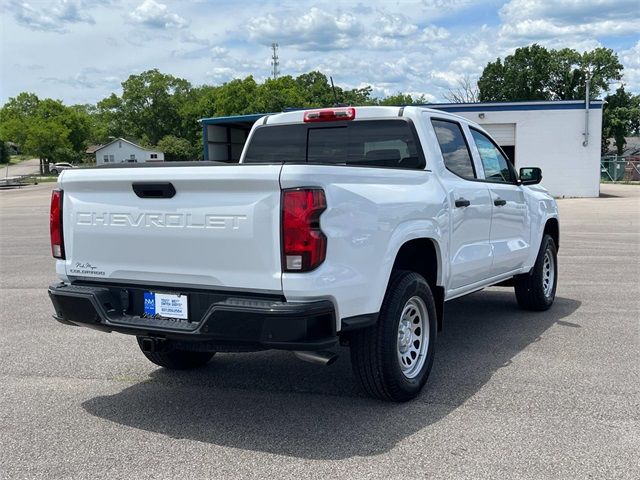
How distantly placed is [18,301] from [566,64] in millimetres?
80733

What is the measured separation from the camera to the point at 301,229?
375cm

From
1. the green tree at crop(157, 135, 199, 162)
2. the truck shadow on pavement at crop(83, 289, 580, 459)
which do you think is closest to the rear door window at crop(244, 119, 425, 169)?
the truck shadow on pavement at crop(83, 289, 580, 459)

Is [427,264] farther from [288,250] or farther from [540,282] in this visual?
[540,282]

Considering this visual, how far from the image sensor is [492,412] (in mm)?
4449

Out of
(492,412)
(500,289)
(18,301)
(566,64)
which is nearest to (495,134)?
(500,289)

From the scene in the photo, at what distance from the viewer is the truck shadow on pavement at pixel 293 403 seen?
4090mm

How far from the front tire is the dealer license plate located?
108cm

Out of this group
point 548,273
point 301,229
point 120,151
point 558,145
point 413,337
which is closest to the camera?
point 301,229

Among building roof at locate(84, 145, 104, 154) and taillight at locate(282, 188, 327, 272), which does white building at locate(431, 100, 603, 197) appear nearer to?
taillight at locate(282, 188, 327, 272)

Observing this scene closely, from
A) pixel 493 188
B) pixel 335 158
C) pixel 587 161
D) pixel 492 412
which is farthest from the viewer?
pixel 587 161

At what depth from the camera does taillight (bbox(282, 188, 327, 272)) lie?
375cm

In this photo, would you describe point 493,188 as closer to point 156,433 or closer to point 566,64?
point 156,433

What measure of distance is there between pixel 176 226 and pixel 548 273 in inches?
197

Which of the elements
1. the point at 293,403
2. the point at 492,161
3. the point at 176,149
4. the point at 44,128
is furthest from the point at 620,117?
the point at 293,403
